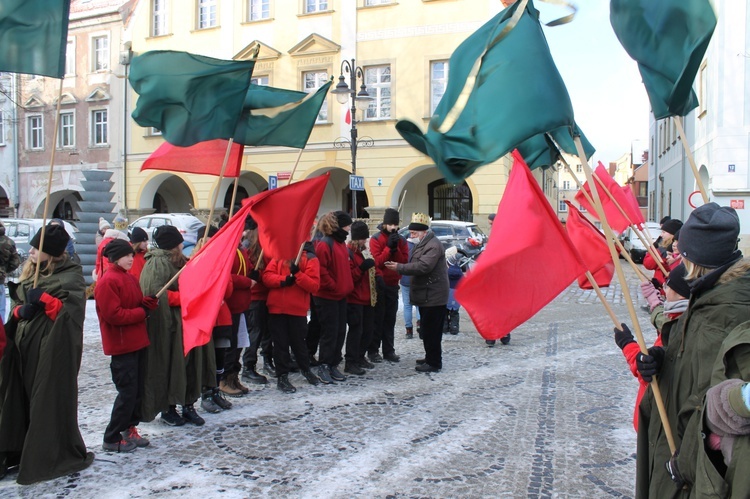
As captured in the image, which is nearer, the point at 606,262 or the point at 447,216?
the point at 606,262

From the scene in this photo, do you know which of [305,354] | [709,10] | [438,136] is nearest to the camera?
[438,136]

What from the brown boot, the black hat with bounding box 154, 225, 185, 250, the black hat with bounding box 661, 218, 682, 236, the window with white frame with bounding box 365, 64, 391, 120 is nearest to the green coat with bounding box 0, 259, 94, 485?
the black hat with bounding box 154, 225, 185, 250

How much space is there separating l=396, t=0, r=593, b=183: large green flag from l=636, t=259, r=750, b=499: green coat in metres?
1.19

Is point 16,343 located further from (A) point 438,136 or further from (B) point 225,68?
(A) point 438,136

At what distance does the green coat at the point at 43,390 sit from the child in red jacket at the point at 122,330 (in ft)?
0.73

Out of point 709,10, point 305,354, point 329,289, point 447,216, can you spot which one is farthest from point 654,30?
point 447,216

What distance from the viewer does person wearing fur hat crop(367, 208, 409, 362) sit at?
26.4 feet

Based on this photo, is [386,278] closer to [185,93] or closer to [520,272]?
[185,93]

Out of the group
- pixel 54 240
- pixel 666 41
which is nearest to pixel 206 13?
pixel 54 240

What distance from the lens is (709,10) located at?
3924 millimetres

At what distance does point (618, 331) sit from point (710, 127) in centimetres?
2059

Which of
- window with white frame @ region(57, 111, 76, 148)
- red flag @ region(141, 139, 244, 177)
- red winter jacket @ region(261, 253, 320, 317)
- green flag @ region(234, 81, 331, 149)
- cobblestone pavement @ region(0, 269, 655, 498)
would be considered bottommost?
cobblestone pavement @ region(0, 269, 655, 498)

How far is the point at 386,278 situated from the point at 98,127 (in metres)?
25.2

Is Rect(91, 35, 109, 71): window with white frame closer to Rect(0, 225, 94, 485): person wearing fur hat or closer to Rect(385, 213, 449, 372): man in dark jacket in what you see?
Rect(385, 213, 449, 372): man in dark jacket
